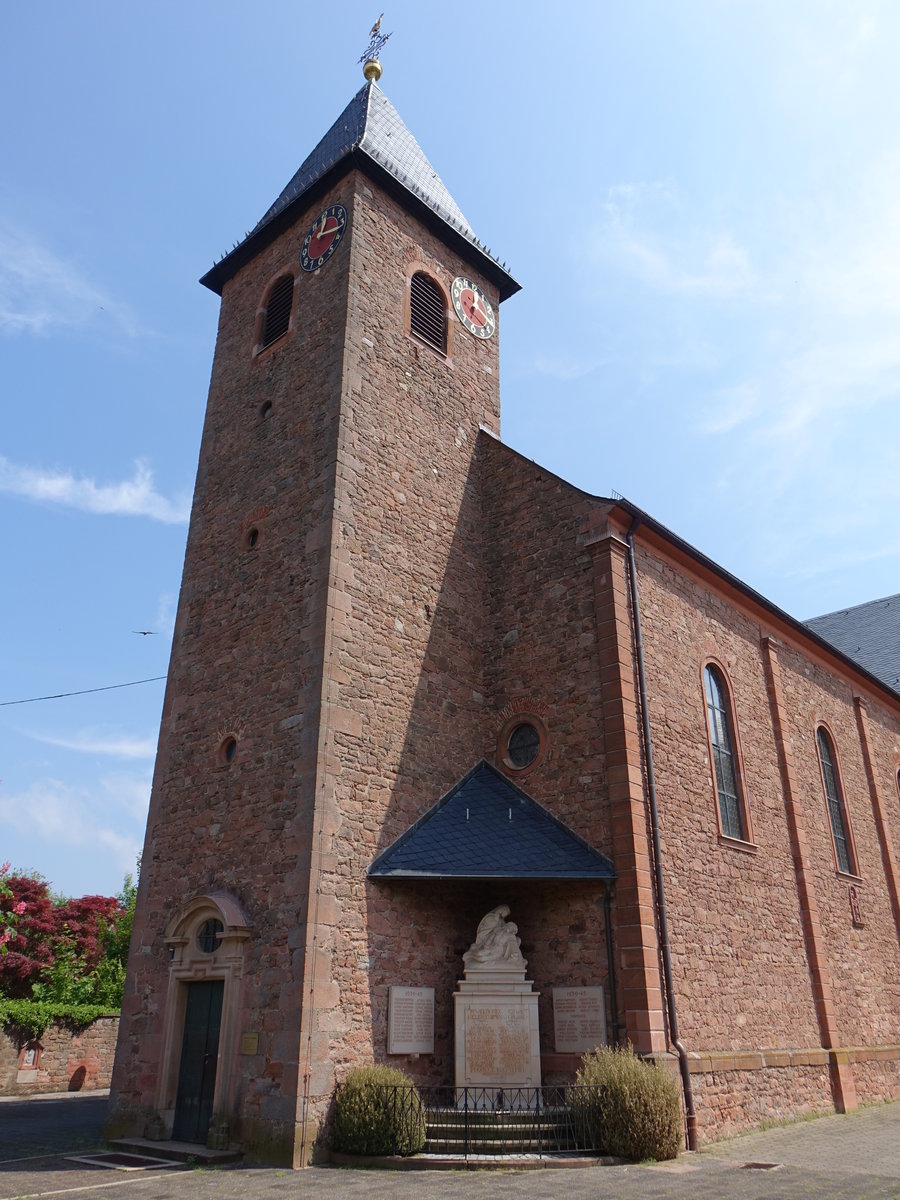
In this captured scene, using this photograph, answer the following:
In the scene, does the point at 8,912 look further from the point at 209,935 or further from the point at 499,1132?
the point at 499,1132

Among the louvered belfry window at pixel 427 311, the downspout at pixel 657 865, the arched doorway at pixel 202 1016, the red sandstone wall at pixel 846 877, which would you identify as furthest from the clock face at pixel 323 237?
the red sandstone wall at pixel 846 877

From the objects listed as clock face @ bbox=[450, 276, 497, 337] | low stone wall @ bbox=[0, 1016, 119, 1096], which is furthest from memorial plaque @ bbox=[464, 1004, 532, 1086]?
low stone wall @ bbox=[0, 1016, 119, 1096]

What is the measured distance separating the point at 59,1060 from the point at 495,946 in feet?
49.6

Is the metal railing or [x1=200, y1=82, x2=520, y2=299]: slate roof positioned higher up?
[x1=200, y1=82, x2=520, y2=299]: slate roof

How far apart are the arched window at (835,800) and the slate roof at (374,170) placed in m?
11.5

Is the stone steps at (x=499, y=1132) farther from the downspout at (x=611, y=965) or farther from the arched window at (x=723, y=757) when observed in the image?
the arched window at (x=723, y=757)

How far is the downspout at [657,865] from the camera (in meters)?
10.9

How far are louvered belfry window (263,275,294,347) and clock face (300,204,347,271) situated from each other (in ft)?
1.81

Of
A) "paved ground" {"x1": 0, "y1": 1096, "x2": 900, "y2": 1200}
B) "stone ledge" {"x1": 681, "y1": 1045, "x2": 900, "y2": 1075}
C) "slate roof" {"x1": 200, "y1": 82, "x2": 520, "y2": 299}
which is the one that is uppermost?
"slate roof" {"x1": 200, "y1": 82, "x2": 520, "y2": 299}

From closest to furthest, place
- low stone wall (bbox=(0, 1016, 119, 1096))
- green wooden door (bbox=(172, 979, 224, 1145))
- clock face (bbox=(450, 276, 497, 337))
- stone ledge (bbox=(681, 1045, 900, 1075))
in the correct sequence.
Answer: green wooden door (bbox=(172, 979, 224, 1145)) → stone ledge (bbox=(681, 1045, 900, 1075)) → clock face (bbox=(450, 276, 497, 337)) → low stone wall (bbox=(0, 1016, 119, 1096))

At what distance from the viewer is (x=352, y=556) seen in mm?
13039

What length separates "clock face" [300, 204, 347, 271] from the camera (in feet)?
53.2

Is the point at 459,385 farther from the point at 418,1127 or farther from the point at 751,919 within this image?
the point at 418,1127

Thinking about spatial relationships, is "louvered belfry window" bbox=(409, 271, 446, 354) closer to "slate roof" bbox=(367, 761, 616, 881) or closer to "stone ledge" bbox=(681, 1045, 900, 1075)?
"slate roof" bbox=(367, 761, 616, 881)
